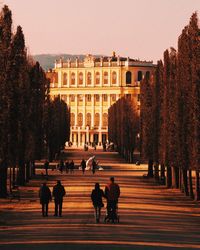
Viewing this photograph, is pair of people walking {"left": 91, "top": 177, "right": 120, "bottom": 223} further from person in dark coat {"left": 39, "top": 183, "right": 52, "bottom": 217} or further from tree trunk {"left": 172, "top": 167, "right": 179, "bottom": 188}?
tree trunk {"left": 172, "top": 167, "right": 179, "bottom": 188}

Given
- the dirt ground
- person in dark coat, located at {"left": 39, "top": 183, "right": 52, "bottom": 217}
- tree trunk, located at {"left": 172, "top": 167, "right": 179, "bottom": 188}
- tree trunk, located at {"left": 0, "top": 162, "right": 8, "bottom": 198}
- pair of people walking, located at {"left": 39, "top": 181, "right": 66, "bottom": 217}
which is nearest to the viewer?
the dirt ground

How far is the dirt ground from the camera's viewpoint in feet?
98.1

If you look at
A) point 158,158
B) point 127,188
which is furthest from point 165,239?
point 158,158

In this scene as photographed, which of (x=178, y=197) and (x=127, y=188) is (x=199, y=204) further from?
(x=127, y=188)

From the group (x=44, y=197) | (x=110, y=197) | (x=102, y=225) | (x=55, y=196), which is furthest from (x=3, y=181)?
(x=102, y=225)

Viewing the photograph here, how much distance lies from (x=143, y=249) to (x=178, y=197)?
97.3ft

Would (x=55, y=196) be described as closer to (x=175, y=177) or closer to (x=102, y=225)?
(x=102, y=225)

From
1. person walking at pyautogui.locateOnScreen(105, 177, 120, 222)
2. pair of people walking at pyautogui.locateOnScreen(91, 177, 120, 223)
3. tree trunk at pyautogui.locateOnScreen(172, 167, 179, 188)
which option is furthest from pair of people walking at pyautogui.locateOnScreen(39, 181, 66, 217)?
tree trunk at pyautogui.locateOnScreen(172, 167, 179, 188)

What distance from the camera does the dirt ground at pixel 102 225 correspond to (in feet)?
98.1

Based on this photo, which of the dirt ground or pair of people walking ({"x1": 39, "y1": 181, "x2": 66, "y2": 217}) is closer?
the dirt ground

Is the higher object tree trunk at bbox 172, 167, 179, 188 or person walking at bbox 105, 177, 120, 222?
tree trunk at bbox 172, 167, 179, 188

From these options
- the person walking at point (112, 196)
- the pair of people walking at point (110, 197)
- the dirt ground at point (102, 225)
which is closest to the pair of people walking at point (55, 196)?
the dirt ground at point (102, 225)

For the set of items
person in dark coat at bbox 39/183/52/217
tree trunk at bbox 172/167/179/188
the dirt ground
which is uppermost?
tree trunk at bbox 172/167/179/188

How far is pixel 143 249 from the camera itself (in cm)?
2825
